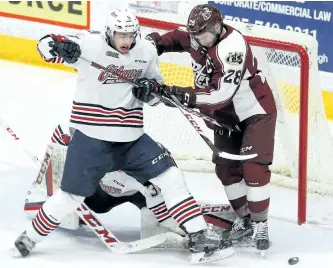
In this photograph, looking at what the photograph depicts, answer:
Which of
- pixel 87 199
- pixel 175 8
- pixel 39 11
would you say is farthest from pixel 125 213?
pixel 39 11

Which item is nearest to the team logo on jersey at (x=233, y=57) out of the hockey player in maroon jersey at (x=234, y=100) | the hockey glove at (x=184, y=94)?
the hockey player in maroon jersey at (x=234, y=100)

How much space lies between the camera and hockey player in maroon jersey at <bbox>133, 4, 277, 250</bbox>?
469cm

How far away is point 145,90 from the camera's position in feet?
15.2

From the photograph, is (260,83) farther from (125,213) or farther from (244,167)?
(125,213)

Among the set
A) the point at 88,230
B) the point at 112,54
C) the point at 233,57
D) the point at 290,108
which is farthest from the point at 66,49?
the point at 290,108

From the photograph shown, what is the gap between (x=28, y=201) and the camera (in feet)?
17.2

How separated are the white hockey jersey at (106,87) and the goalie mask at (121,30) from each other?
3 centimetres

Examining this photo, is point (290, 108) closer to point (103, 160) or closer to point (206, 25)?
point (206, 25)

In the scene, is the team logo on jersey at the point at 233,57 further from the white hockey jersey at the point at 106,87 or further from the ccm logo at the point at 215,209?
the ccm logo at the point at 215,209

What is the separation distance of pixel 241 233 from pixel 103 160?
2.37ft

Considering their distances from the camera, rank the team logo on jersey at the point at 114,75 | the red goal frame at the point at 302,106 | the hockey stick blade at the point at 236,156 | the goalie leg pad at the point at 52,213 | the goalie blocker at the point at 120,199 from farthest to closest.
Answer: the red goal frame at the point at 302,106 → the goalie blocker at the point at 120,199 → the hockey stick blade at the point at 236,156 → the goalie leg pad at the point at 52,213 → the team logo on jersey at the point at 114,75

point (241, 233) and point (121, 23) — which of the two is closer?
point (121, 23)

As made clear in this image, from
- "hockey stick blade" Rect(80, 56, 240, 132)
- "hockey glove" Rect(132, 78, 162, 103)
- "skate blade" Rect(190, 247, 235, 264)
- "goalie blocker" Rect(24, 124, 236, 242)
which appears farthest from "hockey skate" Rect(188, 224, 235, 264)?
"hockey glove" Rect(132, 78, 162, 103)

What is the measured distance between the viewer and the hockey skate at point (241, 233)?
500 cm
